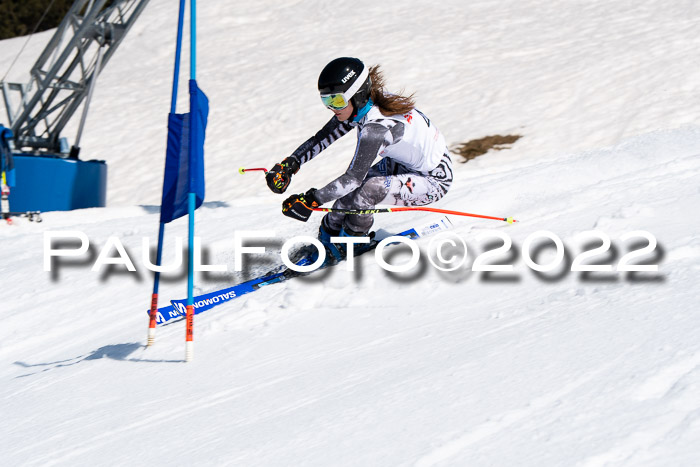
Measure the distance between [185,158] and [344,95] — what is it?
1183 mm

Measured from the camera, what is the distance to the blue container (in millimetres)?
12062

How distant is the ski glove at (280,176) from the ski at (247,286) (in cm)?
61

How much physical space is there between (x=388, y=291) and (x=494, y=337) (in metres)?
1.33

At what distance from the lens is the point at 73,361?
16.3 ft

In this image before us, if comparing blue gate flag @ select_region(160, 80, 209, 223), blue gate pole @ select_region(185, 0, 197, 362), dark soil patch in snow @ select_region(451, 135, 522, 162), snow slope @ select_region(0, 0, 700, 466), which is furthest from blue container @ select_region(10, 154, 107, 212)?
blue gate pole @ select_region(185, 0, 197, 362)

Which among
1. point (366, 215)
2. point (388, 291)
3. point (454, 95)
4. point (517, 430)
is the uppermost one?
point (454, 95)

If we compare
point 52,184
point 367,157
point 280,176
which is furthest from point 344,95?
point 52,184

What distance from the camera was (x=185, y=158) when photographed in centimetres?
466

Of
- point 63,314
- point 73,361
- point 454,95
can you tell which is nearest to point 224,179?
point 454,95

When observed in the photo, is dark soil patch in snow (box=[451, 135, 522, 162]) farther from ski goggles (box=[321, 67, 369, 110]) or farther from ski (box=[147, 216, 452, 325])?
ski goggles (box=[321, 67, 369, 110])

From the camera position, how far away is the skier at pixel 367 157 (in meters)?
5.18

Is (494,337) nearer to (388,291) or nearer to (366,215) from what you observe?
(388,291)

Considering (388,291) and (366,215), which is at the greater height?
(366,215)

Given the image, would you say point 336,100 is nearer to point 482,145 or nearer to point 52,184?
point 482,145
